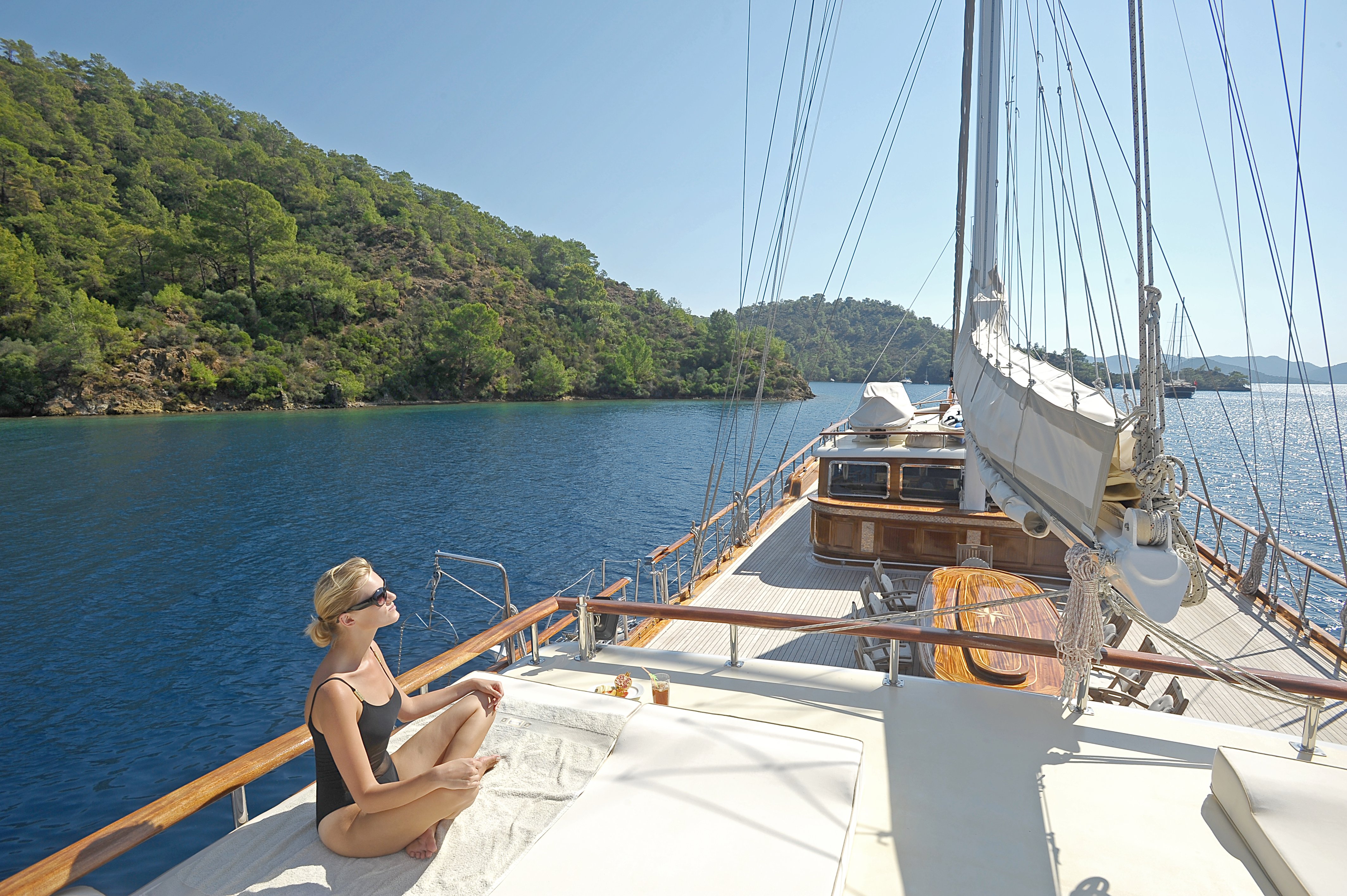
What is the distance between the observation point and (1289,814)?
212 cm

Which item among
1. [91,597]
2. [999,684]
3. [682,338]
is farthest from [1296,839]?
[682,338]

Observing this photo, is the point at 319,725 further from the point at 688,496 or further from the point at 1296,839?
the point at 688,496

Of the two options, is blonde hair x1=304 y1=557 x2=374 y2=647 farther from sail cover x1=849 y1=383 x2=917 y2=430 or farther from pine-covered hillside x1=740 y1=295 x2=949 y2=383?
pine-covered hillside x1=740 y1=295 x2=949 y2=383

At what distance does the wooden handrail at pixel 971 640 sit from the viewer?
2.55 metres

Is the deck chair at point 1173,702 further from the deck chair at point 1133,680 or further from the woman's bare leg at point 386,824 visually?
the woman's bare leg at point 386,824

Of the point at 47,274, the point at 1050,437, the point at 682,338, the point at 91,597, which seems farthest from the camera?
the point at 682,338

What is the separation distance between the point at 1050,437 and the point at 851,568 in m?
6.42

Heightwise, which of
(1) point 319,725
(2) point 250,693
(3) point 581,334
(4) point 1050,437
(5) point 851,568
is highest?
(3) point 581,334

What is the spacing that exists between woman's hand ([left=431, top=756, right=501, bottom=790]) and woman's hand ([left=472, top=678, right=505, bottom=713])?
47cm

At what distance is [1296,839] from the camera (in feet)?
6.62

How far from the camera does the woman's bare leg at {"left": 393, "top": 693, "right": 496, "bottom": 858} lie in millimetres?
2287

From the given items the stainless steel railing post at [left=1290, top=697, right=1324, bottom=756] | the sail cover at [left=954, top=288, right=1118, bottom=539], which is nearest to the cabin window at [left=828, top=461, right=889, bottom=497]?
the sail cover at [left=954, top=288, right=1118, bottom=539]

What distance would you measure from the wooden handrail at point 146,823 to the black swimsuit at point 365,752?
15 centimetres

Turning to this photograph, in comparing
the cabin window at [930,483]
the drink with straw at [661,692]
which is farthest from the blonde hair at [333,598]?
the cabin window at [930,483]
